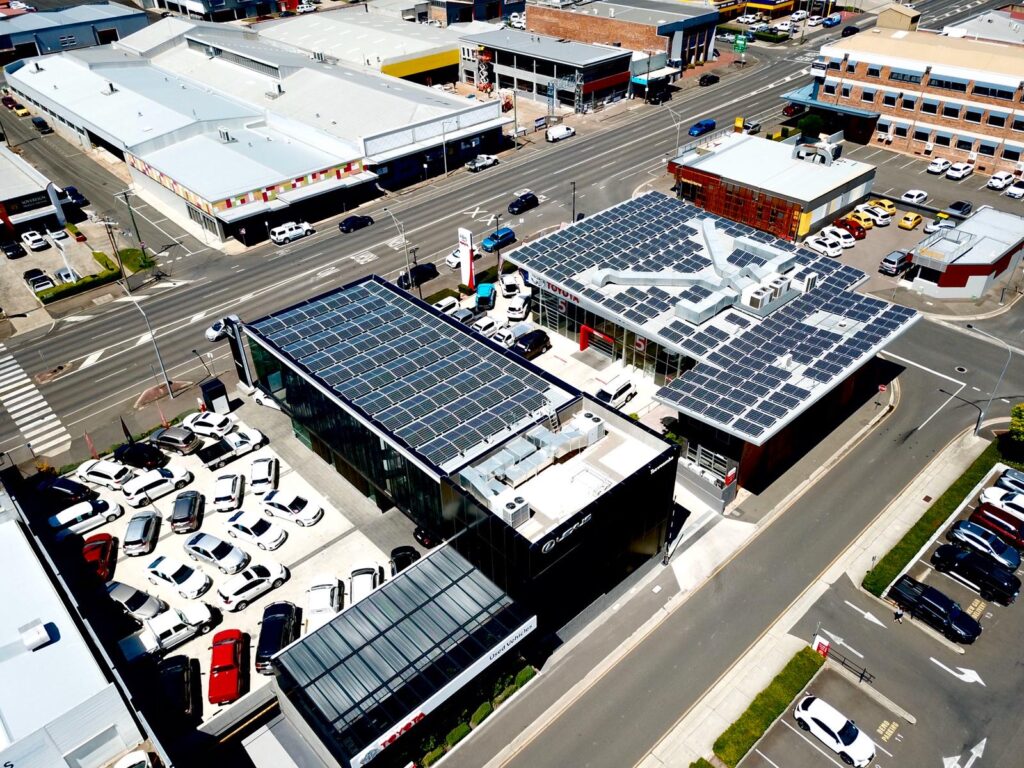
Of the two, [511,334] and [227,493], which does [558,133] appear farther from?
[227,493]

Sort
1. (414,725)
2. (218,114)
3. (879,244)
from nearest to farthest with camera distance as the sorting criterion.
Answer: (414,725)
(879,244)
(218,114)

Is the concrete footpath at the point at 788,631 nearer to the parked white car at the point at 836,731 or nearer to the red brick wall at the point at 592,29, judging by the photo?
the parked white car at the point at 836,731

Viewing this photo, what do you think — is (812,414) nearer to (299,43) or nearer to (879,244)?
(879,244)

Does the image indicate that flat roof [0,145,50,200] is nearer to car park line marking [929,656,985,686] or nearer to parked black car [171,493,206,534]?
parked black car [171,493,206,534]

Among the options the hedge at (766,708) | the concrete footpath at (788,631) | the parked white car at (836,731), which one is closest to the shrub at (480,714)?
the concrete footpath at (788,631)

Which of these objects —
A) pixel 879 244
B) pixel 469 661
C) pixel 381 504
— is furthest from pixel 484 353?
pixel 879 244

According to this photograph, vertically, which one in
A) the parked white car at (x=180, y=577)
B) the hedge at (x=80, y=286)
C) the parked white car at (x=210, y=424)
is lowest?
the parked white car at (x=180, y=577)
